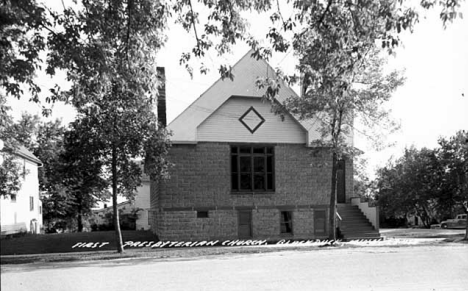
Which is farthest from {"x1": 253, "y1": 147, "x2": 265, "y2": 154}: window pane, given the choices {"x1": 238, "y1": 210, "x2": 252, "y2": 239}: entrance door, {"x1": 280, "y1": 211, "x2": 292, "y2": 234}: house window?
{"x1": 280, "y1": 211, "x2": 292, "y2": 234}: house window

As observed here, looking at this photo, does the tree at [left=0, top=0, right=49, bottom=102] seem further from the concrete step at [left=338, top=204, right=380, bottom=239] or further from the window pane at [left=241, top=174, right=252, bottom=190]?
the concrete step at [left=338, top=204, right=380, bottom=239]

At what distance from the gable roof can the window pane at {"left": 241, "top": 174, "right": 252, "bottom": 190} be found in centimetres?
325

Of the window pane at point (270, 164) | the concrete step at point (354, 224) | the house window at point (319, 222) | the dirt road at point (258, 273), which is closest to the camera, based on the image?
the dirt road at point (258, 273)

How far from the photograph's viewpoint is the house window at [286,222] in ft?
88.3

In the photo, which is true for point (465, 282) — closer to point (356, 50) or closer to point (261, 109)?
point (356, 50)

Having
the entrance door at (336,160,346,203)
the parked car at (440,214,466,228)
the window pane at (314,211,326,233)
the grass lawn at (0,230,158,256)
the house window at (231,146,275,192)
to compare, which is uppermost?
the house window at (231,146,275,192)

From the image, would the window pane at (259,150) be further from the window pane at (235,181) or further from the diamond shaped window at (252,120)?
the window pane at (235,181)

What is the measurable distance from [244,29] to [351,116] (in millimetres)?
15210

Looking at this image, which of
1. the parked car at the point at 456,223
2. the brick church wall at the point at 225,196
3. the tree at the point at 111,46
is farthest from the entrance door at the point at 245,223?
the parked car at the point at 456,223

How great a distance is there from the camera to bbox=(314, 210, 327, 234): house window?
27.5 meters

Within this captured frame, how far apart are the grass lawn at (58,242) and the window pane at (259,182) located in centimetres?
572

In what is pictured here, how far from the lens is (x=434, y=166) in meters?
31.8

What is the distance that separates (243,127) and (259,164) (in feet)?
6.88

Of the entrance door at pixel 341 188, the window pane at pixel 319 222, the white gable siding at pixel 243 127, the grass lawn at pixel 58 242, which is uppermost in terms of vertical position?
the white gable siding at pixel 243 127
